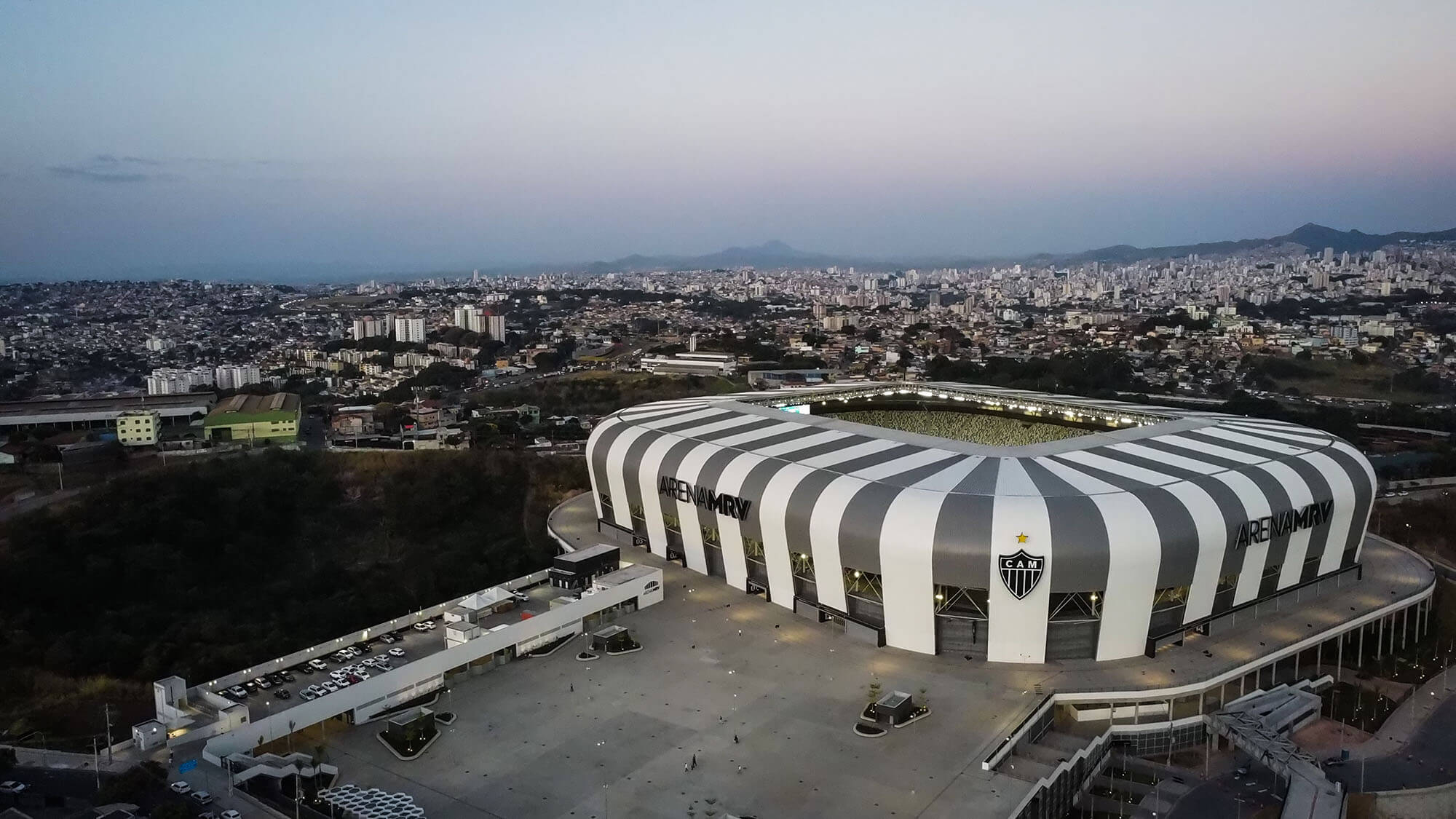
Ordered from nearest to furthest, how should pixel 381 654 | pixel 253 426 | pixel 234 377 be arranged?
pixel 381 654 → pixel 253 426 → pixel 234 377

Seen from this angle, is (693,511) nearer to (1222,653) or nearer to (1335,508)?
(1222,653)

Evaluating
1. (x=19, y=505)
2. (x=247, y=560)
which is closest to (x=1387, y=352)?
(x=247, y=560)

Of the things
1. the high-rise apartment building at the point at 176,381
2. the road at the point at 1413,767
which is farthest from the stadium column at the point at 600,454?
the high-rise apartment building at the point at 176,381

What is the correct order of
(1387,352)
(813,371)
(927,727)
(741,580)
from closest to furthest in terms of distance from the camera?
(927,727) < (741,580) < (813,371) < (1387,352)

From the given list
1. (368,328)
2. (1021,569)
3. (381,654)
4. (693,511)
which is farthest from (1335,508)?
(368,328)

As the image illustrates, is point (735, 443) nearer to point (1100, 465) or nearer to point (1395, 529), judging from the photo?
point (1100, 465)

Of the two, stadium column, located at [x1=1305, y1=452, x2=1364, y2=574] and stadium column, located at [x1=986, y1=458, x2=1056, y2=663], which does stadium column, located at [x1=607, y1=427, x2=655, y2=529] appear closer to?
stadium column, located at [x1=986, y1=458, x2=1056, y2=663]

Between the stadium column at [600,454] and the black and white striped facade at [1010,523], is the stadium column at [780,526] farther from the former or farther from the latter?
the stadium column at [600,454]
